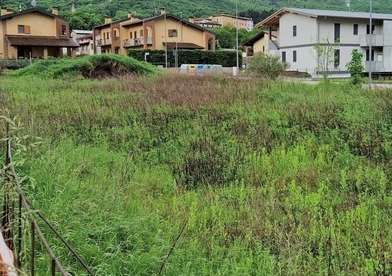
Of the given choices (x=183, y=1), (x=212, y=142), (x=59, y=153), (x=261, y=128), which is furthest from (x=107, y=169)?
(x=183, y=1)

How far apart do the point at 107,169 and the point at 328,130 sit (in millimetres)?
4426

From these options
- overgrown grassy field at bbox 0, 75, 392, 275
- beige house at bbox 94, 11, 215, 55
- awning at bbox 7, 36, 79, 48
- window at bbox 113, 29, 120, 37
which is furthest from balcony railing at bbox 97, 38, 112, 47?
overgrown grassy field at bbox 0, 75, 392, 275

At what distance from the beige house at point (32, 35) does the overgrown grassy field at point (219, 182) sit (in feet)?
131

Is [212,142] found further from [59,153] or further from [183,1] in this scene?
[183,1]

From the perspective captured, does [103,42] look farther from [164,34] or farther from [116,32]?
[164,34]

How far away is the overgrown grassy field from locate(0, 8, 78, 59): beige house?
4003 centimetres

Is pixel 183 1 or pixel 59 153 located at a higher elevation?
pixel 183 1

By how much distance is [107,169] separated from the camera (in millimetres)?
7035

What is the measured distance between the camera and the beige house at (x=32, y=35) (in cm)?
5016

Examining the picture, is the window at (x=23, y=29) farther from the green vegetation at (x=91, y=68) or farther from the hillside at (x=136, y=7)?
the hillside at (x=136, y=7)

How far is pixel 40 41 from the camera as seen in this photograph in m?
51.1

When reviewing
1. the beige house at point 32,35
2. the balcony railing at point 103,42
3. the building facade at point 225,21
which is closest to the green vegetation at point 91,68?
the beige house at point 32,35

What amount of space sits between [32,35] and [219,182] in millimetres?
47939

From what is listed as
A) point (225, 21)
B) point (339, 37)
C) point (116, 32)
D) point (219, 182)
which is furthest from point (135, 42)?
point (219, 182)
